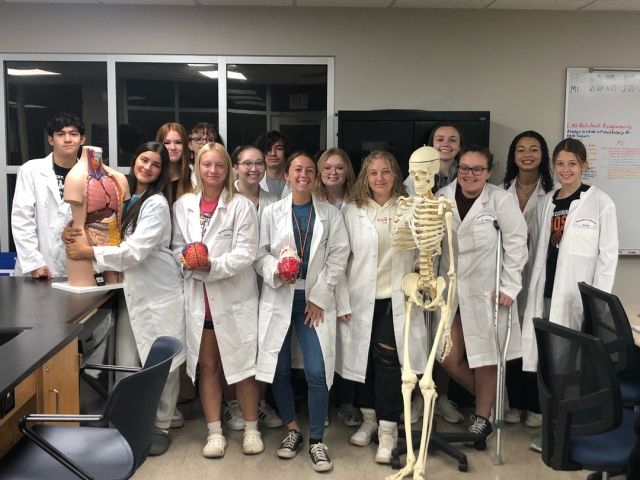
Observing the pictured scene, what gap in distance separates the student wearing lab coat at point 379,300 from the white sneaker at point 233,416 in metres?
0.71

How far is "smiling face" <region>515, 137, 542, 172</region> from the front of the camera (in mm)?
3457

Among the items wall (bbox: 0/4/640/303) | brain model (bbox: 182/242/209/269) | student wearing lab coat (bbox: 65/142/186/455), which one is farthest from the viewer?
wall (bbox: 0/4/640/303)

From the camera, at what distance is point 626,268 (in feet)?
14.4

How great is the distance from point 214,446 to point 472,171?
1925 millimetres

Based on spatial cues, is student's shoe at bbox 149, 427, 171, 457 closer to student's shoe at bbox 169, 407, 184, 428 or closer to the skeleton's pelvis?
student's shoe at bbox 169, 407, 184, 428

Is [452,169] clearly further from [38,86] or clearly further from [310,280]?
[38,86]

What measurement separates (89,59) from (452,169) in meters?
2.69

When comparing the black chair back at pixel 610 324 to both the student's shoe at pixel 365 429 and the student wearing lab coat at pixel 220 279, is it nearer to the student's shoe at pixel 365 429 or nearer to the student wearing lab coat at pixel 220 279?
the student's shoe at pixel 365 429

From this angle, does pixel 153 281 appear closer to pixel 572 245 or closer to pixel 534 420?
pixel 572 245

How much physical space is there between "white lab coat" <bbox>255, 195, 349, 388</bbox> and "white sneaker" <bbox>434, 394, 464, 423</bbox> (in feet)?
2.96

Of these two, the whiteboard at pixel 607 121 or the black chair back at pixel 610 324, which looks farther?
the whiteboard at pixel 607 121

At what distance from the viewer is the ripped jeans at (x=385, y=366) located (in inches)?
118

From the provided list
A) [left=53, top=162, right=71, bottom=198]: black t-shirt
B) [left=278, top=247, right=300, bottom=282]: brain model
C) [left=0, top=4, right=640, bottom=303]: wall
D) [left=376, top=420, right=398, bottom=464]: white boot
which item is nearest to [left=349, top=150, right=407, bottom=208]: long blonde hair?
[left=278, top=247, right=300, bottom=282]: brain model

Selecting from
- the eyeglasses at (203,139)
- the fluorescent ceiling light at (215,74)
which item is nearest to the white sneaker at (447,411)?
the eyeglasses at (203,139)
